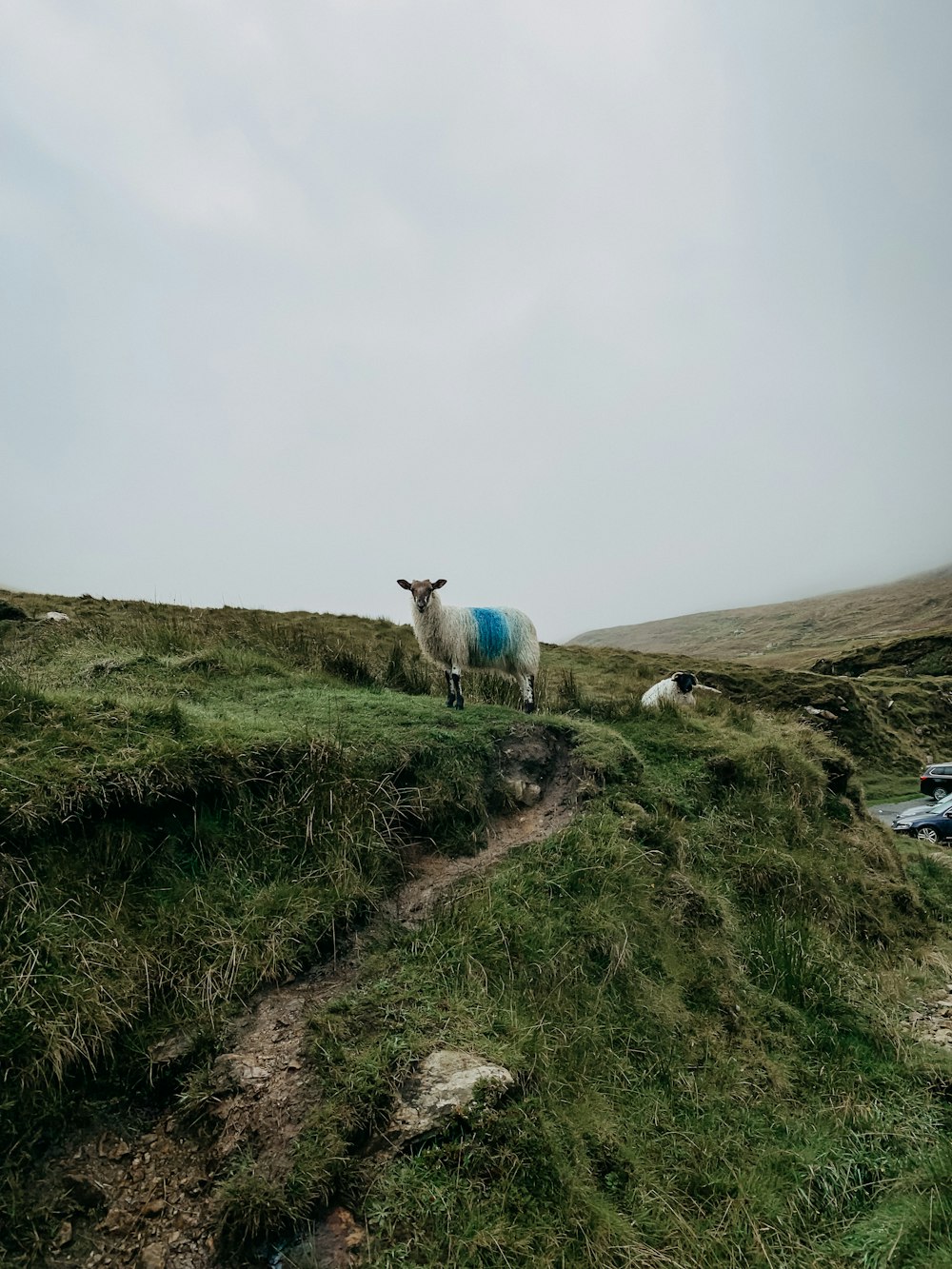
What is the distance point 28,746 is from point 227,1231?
13.0ft

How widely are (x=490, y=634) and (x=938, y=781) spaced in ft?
71.2

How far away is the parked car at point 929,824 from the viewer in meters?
19.8

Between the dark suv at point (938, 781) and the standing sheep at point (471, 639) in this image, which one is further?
the dark suv at point (938, 781)

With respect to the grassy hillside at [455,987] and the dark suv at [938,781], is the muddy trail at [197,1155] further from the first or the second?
the dark suv at [938,781]

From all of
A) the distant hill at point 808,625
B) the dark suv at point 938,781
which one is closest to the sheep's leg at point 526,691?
the dark suv at point 938,781

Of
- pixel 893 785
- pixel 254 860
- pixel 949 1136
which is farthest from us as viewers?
pixel 893 785

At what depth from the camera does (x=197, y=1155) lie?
4418 millimetres

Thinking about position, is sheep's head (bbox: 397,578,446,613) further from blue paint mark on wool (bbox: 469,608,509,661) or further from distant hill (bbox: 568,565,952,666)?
distant hill (bbox: 568,565,952,666)

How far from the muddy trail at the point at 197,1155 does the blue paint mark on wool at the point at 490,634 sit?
258 inches

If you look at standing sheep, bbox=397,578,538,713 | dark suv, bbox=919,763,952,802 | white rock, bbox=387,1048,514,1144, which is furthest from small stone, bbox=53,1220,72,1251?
dark suv, bbox=919,763,952,802

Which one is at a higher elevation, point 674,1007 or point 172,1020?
point 172,1020

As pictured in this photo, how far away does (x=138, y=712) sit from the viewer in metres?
6.83

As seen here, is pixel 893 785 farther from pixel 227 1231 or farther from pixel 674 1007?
pixel 227 1231

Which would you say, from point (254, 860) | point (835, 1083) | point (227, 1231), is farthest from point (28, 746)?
point (835, 1083)
